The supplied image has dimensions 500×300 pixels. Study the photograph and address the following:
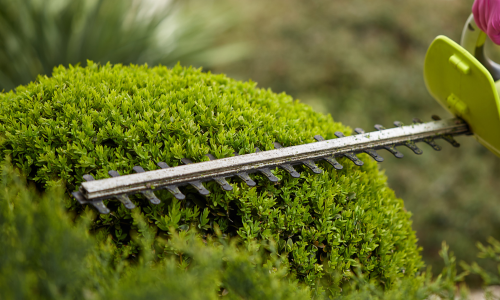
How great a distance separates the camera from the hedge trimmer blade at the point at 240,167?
136 cm

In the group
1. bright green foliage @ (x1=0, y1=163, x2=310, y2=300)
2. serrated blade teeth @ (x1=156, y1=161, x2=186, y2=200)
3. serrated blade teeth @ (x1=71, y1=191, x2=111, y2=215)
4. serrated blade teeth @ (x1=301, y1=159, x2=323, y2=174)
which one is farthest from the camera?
serrated blade teeth @ (x1=301, y1=159, x2=323, y2=174)

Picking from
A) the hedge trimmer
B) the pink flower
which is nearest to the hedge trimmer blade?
the hedge trimmer

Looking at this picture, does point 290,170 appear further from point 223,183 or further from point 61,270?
point 61,270

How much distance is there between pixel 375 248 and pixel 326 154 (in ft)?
1.78

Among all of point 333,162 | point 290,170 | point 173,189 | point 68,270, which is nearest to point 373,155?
point 333,162

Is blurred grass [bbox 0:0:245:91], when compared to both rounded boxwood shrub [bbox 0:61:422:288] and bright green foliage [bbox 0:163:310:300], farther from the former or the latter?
bright green foliage [bbox 0:163:310:300]

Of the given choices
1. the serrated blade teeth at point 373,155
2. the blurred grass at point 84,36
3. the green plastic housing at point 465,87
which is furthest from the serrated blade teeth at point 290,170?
the blurred grass at point 84,36

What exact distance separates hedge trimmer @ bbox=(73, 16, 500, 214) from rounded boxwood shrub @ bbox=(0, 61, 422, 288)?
78mm

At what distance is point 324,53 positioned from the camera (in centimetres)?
572

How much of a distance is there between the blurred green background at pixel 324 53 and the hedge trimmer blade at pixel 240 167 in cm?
290

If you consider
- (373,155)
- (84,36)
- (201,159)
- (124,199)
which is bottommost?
(84,36)

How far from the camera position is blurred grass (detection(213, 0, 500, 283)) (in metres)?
4.96

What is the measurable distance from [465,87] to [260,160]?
1254 mm

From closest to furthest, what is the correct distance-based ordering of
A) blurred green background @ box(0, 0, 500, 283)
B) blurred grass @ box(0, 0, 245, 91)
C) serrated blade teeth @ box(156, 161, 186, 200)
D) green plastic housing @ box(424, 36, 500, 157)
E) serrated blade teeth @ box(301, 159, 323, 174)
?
1. serrated blade teeth @ box(156, 161, 186, 200)
2. serrated blade teeth @ box(301, 159, 323, 174)
3. green plastic housing @ box(424, 36, 500, 157)
4. blurred grass @ box(0, 0, 245, 91)
5. blurred green background @ box(0, 0, 500, 283)
